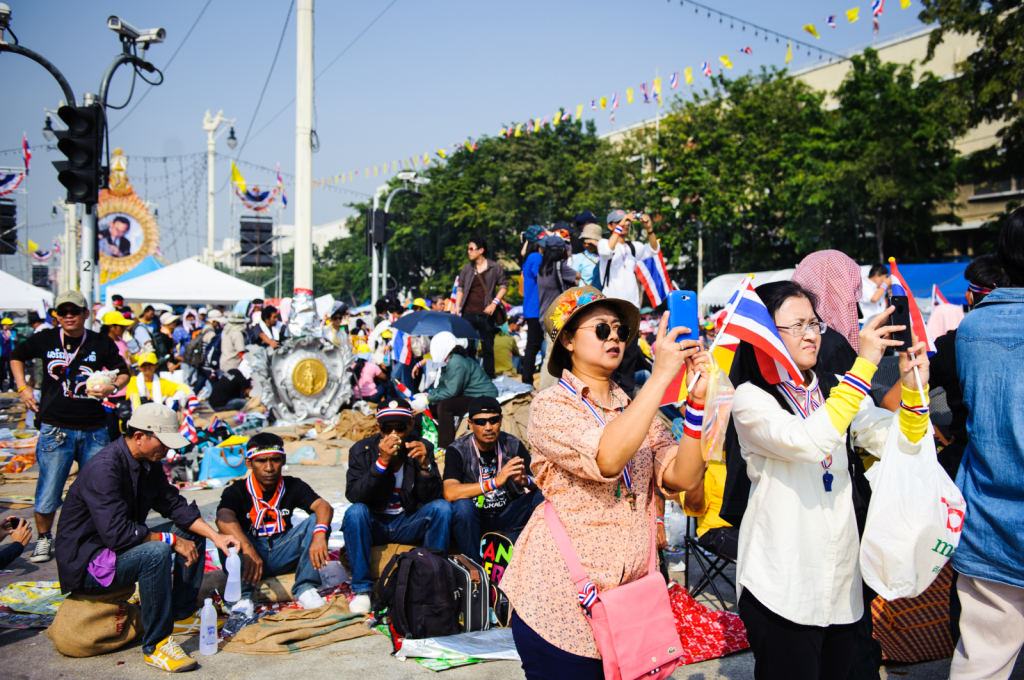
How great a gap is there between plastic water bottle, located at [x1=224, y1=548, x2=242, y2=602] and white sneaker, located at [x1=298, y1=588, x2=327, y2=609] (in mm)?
401

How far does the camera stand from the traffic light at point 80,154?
7.83m

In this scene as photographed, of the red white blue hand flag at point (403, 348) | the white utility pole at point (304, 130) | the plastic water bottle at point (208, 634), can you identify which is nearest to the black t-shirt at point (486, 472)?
the plastic water bottle at point (208, 634)

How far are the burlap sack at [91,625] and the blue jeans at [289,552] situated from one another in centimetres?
86

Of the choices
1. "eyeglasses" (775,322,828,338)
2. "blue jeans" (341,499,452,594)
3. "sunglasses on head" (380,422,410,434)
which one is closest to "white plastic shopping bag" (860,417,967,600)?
"eyeglasses" (775,322,828,338)

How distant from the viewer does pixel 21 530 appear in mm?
4059

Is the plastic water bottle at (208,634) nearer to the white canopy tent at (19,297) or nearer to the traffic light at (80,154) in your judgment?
the traffic light at (80,154)

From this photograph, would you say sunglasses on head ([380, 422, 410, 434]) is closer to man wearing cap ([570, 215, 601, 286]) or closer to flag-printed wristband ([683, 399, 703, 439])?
man wearing cap ([570, 215, 601, 286])

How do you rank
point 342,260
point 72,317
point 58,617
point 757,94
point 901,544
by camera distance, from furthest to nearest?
point 342,260 → point 757,94 → point 72,317 → point 58,617 → point 901,544

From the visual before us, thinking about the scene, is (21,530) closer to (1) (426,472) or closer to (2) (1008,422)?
(1) (426,472)

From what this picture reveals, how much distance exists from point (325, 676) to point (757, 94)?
33.7 metres

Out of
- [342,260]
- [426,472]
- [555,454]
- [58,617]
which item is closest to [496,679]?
[426,472]

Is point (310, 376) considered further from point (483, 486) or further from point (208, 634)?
point (208, 634)

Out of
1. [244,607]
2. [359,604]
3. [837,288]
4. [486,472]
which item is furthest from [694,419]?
[244,607]

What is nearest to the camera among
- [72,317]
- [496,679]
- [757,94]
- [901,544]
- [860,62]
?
[901,544]
